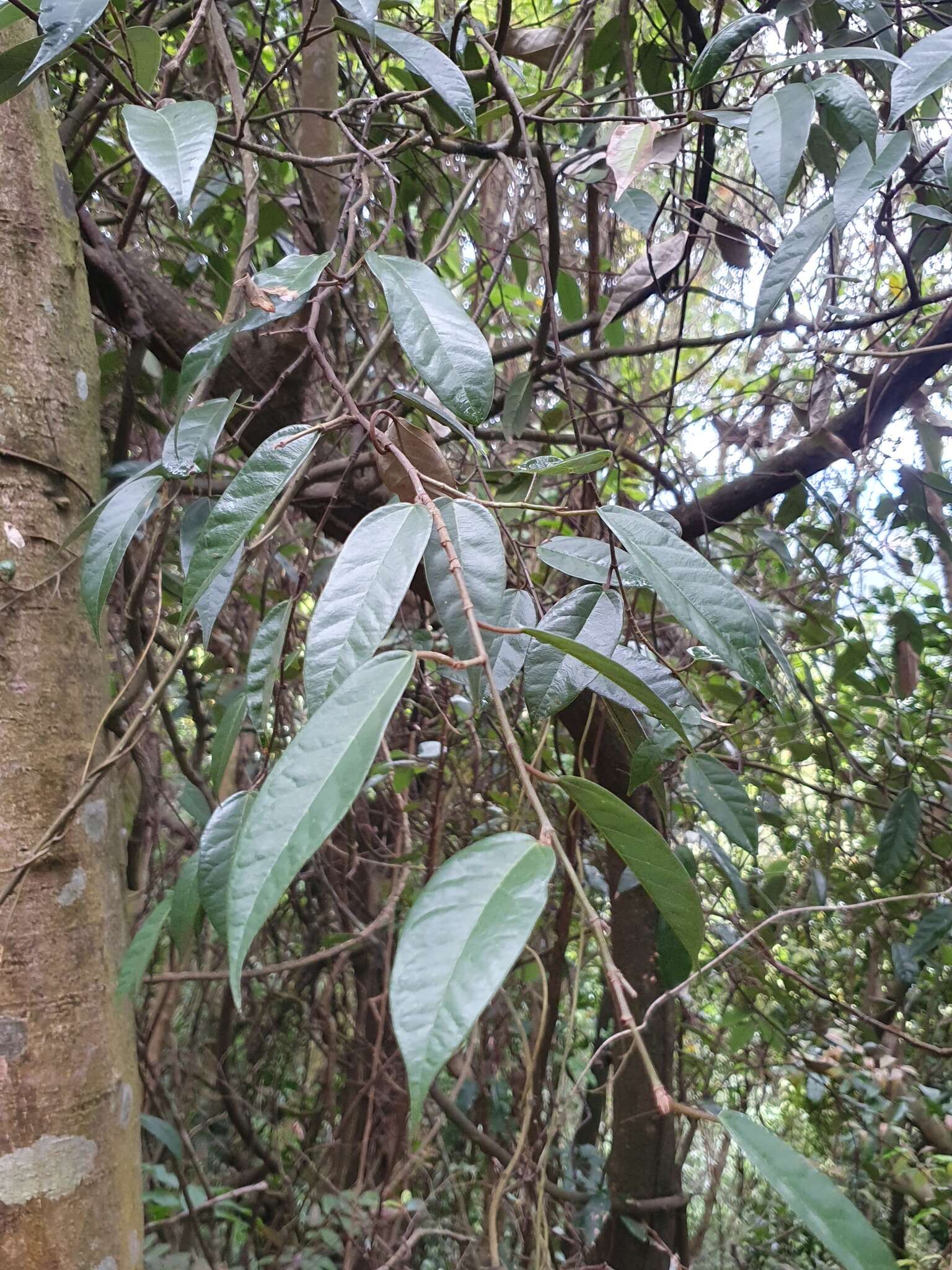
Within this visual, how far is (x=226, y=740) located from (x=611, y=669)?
1.08 ft

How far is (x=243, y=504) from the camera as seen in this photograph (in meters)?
0.39

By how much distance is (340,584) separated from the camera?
0.34 m

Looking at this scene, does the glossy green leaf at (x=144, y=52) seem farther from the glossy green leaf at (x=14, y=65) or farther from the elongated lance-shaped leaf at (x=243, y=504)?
the elongated lance-shaped leaf at (x=243, y=504)

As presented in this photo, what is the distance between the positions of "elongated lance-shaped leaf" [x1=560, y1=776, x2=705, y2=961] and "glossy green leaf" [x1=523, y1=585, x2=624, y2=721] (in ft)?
0.48

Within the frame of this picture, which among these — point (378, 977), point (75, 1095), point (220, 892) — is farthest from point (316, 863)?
point (220, 892)

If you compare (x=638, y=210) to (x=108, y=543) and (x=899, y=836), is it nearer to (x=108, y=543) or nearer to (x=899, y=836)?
(x=108, y=543)

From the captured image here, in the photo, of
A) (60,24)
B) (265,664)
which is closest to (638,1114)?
(265,664)

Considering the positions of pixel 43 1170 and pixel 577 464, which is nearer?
pixel 577 464

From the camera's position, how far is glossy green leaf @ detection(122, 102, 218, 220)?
0.40 metres

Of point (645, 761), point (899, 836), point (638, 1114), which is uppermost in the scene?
point (645, 761)

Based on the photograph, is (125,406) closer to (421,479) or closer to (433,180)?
(421,479)

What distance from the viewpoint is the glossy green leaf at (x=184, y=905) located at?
53 centimetres

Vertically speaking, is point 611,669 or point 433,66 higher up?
point 433,66

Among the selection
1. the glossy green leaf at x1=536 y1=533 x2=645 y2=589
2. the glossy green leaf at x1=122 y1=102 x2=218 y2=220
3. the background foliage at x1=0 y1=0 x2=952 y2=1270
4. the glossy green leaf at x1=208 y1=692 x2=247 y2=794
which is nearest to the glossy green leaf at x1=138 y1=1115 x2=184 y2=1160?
the background foliage at x1=0 y1=0 x2=952 y2=1270
